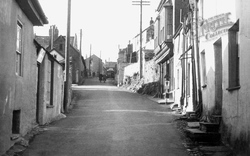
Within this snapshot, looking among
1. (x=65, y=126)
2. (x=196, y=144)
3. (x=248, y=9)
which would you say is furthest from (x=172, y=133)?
(x=248, y=9)

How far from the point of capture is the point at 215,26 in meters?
13.2

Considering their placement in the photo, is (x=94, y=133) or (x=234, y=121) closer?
(x=234, y=121)

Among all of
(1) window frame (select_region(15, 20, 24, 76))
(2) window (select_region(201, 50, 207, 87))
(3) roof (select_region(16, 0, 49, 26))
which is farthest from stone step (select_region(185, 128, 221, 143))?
(3) roof (select_region(16, 0, 49, 26))

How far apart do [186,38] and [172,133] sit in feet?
25.0

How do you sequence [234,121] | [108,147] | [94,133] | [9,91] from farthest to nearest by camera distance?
[94,133]
[108,147]
[234,121]
[9,91]

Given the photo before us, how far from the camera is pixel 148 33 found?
63.0 m

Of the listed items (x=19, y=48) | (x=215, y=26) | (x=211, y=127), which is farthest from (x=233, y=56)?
(x=19, y=48)

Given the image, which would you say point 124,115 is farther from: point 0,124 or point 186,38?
point 0,124

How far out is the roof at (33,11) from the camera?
11.1m

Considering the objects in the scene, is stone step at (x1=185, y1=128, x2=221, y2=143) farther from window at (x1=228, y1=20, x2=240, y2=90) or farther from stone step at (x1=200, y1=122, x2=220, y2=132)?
window at (x1=228, y1=20, x2=240, y2=90)

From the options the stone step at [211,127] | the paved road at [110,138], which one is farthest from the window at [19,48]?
the stone step at [211,127]

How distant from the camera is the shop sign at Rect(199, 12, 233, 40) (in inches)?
462

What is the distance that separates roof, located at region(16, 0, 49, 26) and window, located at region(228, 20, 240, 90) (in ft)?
19.2

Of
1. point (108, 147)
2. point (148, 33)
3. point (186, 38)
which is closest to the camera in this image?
point (108, 147)
